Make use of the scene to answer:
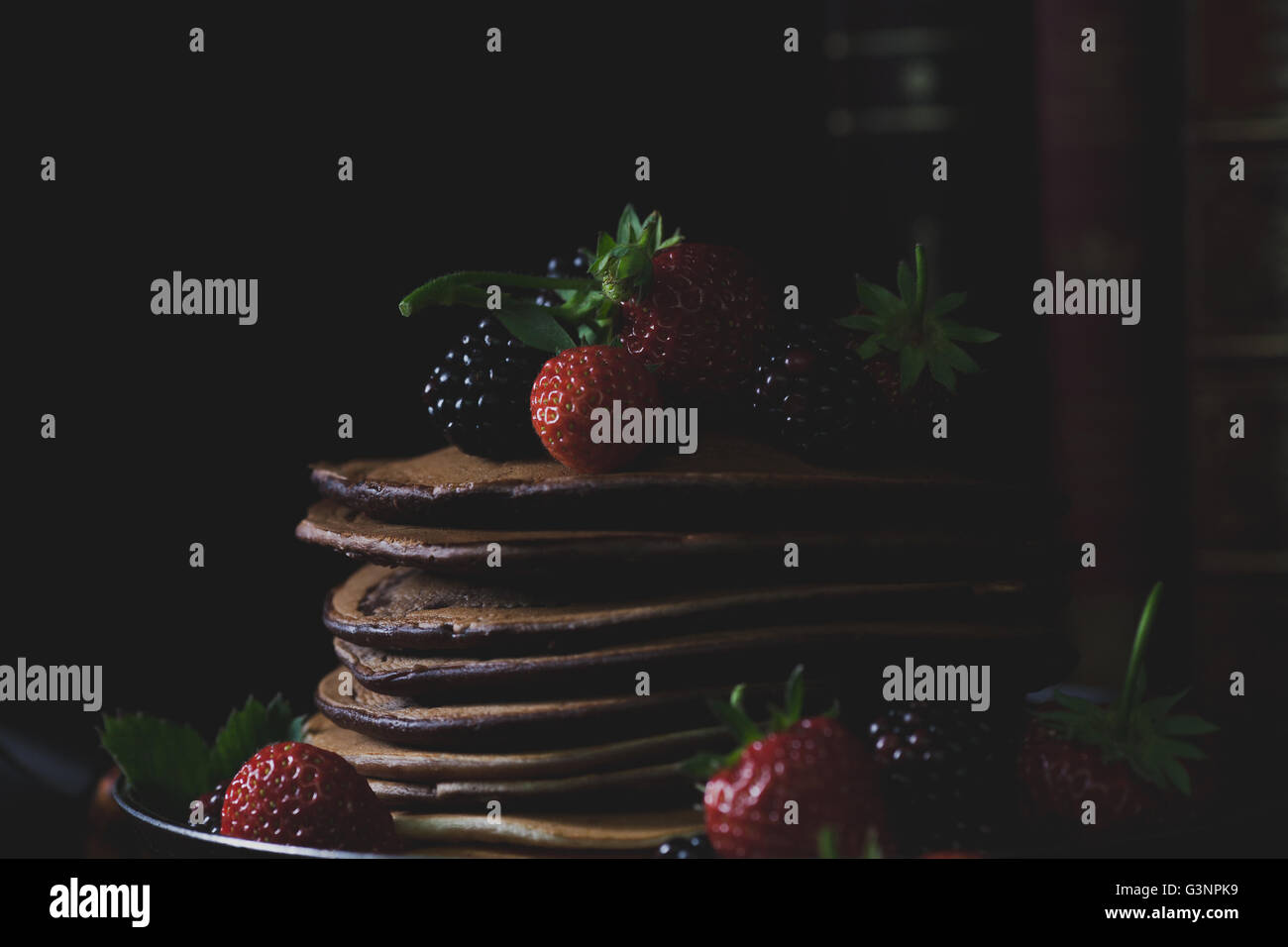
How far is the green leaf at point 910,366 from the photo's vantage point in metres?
1.18

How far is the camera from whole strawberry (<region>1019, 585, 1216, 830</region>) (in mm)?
1073

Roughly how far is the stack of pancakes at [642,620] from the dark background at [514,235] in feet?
2.33

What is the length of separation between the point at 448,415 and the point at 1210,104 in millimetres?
1128

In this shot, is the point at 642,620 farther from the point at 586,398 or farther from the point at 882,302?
the point at 882,302

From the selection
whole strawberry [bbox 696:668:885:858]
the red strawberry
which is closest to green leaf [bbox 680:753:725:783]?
whole strawberry [bbox 696:668:885:858]

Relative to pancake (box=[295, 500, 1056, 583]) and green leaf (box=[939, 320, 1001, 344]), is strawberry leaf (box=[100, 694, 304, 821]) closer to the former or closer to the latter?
pancake (box=[295, 500, 1056, 583])

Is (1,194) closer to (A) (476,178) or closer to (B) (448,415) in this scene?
(A) (476,178)

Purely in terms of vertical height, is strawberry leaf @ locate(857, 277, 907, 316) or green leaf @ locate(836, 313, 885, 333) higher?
strawberry leaf @ locate(857, 277, 907, 316)

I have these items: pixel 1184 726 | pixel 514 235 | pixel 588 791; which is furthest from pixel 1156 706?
pixel 514 235

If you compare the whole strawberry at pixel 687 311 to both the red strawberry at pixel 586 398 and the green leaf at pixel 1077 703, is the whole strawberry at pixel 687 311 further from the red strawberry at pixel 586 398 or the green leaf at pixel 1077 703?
the green leaf at pixel 1077 703

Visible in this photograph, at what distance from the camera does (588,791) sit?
42.6 inches

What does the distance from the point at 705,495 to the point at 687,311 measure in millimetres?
167

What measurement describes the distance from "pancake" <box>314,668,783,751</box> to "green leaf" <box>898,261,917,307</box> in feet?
1.13

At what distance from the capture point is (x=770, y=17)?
76.4 inches
